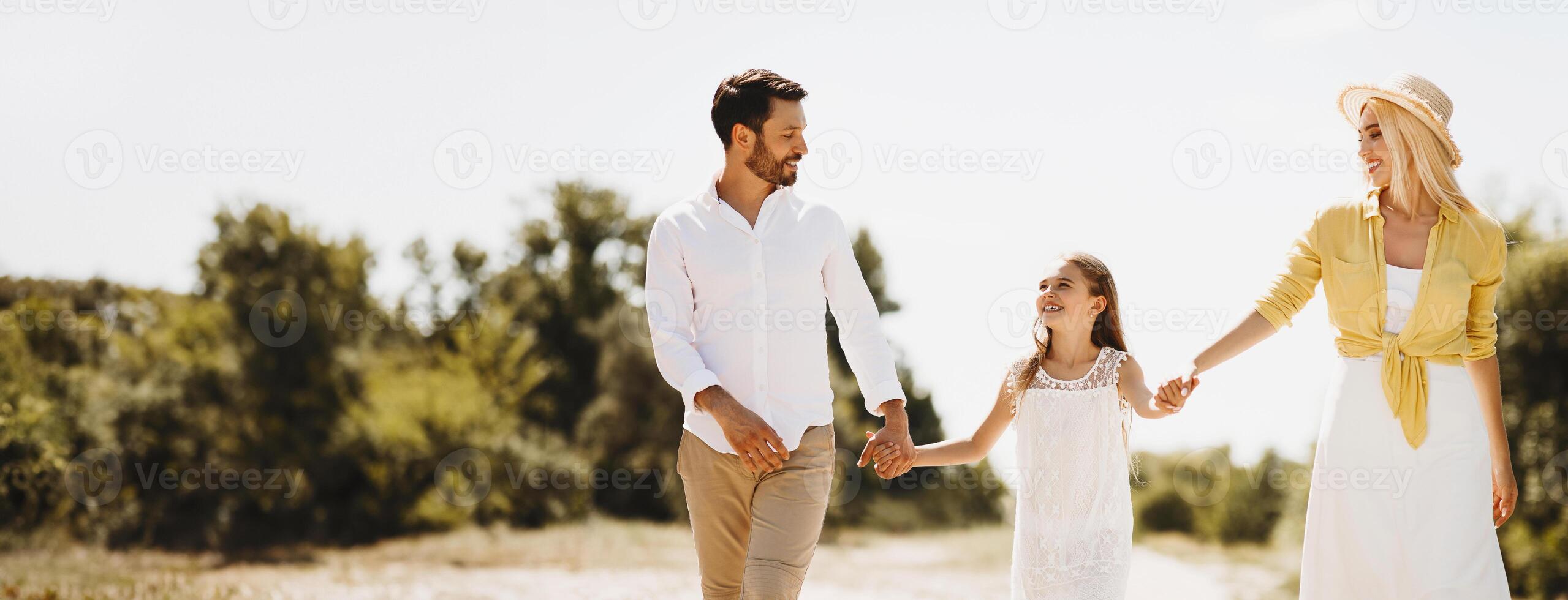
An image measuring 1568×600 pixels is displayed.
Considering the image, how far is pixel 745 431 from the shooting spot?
358 centimetres

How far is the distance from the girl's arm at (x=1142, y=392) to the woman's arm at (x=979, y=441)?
1.41 feet

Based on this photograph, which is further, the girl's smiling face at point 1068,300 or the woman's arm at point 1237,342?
the girl's smiling face at point 1068,300

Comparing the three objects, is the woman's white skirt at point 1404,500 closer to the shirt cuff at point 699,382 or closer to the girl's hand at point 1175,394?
the girl's hand at point 1175,394

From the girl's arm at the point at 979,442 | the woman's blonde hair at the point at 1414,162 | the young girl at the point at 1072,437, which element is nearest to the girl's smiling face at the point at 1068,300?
the young girl at the point at 1072,437

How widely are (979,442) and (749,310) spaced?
3.78ft

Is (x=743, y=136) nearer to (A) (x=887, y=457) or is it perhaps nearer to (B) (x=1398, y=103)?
(A) (x=887, y=457)

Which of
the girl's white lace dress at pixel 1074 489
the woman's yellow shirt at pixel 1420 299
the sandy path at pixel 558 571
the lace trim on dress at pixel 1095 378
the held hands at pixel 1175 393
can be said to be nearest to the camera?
the woman's yellow shirt at pixel 1420 299

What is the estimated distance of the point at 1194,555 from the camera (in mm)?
19656

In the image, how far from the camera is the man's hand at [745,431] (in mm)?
3586

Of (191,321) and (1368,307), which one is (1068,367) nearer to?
(1368,307)

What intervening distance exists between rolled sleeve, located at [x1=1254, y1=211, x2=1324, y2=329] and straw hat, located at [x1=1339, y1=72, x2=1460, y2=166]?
0.45 meters

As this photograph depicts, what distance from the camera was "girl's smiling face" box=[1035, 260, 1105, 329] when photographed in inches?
163

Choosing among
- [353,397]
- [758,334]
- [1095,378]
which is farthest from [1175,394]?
[353,397]

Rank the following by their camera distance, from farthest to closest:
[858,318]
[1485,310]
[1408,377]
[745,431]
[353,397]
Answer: [353,397] < [858,318] < [1485,310] < [1408,377] < [745,431]
